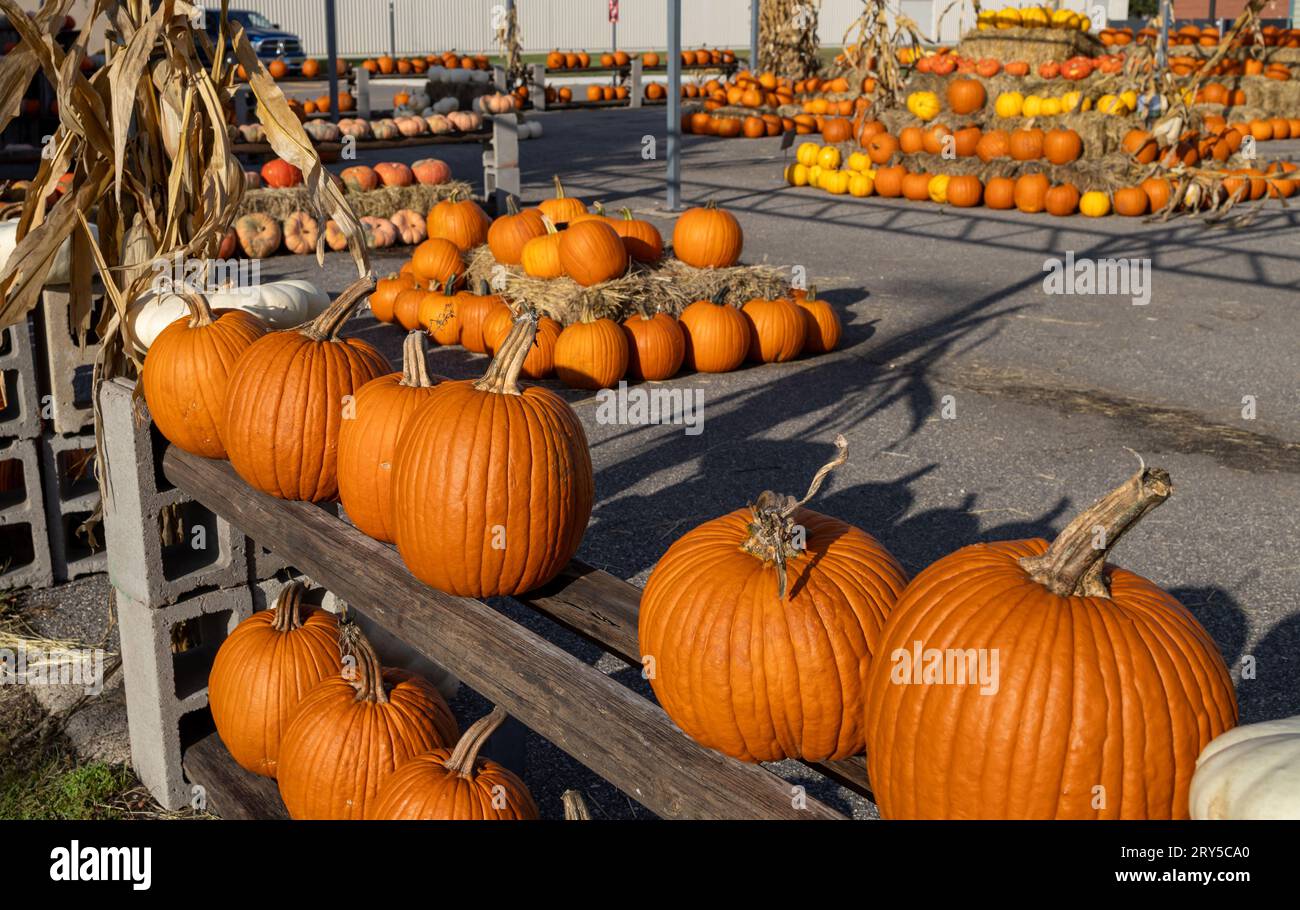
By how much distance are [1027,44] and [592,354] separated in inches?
455

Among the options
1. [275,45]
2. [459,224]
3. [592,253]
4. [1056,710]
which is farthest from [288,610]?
[275,45]

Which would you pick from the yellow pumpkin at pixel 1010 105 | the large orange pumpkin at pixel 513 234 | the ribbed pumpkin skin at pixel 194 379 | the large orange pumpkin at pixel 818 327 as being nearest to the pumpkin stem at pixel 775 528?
the ribbed pumpkin skin at pixel 194 379

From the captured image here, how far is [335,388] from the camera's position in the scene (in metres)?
2.76

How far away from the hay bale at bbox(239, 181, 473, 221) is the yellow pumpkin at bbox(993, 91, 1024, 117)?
6.53m

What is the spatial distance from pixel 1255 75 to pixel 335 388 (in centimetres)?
1889

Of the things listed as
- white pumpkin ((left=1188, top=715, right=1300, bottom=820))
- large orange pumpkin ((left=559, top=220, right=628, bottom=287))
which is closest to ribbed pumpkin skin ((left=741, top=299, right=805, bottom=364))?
large orange pumpkin ((left=559, top=220, right=628, bottom=287))

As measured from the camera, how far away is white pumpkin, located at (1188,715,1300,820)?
129cm

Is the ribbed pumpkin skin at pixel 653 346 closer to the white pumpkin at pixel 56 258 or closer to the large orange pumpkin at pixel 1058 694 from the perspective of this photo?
the white pumpkin at pixel 56 258

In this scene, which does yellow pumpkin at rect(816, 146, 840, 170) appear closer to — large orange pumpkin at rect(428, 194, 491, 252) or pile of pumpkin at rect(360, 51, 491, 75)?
large orange pumpkin at rect(428, 194, 491, 252)

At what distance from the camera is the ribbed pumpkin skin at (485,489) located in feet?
7.54

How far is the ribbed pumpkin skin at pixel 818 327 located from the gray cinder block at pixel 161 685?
14.8ft

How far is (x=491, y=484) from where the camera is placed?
7.55ft

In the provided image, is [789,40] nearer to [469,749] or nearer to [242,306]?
[242,306]
